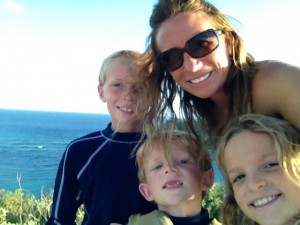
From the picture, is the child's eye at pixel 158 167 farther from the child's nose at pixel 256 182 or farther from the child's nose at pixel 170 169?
the child's nose at pixel 256 182

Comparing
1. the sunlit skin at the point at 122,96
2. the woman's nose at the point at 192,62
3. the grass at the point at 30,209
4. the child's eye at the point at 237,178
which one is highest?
the woman's nose at the point at 192,62

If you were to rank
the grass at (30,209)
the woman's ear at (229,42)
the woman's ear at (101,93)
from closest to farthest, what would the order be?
the woman's ear at (229,42) → the woman's ear at (101,93) → the grass at (30,209)

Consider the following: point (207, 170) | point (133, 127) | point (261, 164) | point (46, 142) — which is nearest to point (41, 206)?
point (133, 127)

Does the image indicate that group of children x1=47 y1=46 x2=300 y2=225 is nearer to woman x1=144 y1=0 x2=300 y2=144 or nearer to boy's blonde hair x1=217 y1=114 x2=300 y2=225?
boy's blonde hair x1=217 y1=114 x2=300 y2=225

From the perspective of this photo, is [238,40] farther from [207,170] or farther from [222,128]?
[207,170]

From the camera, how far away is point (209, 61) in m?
3.05

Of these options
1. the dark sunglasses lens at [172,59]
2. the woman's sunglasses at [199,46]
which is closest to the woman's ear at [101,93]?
A: the dark sunglasses lens at [172,59]

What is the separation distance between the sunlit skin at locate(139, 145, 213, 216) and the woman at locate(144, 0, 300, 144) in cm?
41

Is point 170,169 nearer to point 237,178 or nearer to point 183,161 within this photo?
point 183,161

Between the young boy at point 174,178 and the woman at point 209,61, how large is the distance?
0.32 m

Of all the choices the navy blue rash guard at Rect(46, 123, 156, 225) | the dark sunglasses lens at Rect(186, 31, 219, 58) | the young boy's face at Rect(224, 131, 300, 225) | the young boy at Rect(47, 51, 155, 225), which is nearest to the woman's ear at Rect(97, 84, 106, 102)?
the young boy at Rect(47, 51, 155, 225)

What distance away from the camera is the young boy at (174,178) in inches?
115

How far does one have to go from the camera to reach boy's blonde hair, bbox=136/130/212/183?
3.07 meters

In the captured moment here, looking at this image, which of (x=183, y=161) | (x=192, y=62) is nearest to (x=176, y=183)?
(x=183, y=161)
